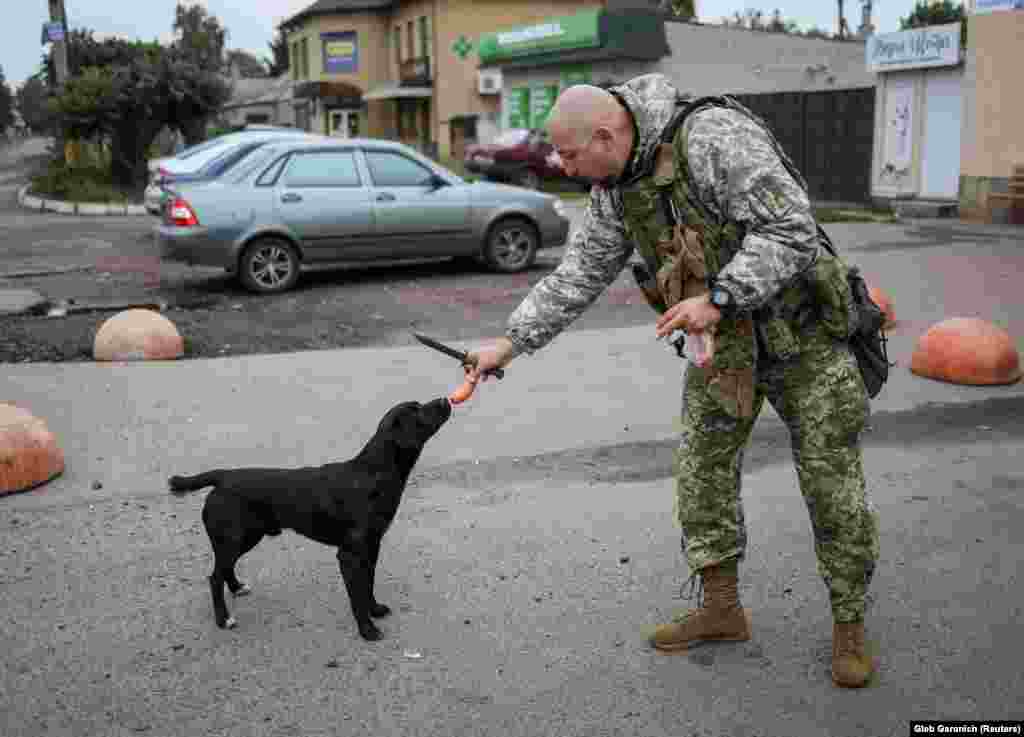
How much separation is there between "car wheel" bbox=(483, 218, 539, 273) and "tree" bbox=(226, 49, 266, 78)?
10287 cm

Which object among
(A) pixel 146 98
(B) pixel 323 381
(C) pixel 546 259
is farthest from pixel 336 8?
(B) pixel 323 381

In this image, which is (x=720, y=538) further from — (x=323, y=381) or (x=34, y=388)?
(x=34, y=388)

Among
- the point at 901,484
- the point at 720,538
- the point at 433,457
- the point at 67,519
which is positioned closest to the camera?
the point at 720,538

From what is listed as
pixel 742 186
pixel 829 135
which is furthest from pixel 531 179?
pixel 742 186

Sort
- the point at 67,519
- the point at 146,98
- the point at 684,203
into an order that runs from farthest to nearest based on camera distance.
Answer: the point at 146,98 → the point at 67,519 → the point at 684,203

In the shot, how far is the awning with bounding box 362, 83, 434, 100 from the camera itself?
44.7m

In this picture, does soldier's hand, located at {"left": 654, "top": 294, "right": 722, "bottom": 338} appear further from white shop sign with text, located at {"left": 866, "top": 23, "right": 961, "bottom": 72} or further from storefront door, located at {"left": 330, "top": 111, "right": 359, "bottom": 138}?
storefront door, located at {"left": 330, "top": 111, "right": 359, "bottom": 138}

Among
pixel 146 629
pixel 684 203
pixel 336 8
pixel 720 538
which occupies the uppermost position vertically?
pixel 336 8

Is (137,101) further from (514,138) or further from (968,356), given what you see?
(968,356)

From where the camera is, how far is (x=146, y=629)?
3803 millimetres

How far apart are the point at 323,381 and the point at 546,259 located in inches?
287

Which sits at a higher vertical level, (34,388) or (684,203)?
(684,203)

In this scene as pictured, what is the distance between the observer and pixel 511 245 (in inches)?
511

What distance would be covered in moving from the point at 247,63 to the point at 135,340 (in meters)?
123
